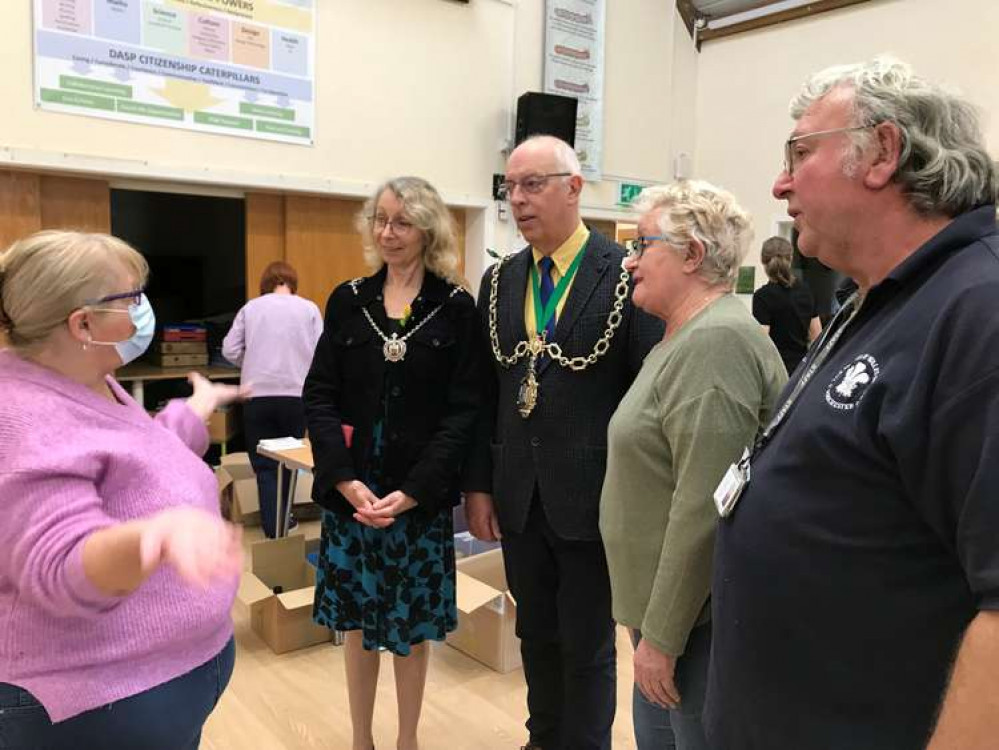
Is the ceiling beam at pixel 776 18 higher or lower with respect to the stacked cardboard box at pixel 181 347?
higher

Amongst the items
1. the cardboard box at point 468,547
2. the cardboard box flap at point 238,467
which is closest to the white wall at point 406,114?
the cardboard box flap at point 238,467

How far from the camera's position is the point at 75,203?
14.3 feet

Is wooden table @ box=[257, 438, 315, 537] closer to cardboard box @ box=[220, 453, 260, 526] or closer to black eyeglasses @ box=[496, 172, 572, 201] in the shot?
cardboard box @ box=[220, 453, 260, 526]

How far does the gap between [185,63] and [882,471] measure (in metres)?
4.75

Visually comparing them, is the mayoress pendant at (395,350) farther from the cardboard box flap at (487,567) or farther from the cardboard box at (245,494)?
the cardboard box at (245,494)

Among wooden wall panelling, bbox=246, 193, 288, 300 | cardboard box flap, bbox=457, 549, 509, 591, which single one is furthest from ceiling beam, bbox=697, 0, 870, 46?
cardboard box flap, bbox=457, 549, 509, 591

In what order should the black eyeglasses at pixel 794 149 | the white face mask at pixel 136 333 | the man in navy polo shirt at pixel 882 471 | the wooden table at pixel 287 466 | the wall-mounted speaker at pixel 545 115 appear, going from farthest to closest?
the wall-mounted speaker at pixel 545 115, the wooden table at pixel 287 466, the white face mask at pixel 136 333, the black eyeglasses at pixel 794 149, the man in navy polo shirt at pixel 882 471

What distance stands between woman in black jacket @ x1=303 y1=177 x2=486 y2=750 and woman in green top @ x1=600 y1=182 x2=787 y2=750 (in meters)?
0.56

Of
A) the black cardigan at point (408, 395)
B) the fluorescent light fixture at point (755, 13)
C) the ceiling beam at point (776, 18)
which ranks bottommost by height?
the black cardigan at point (408, 395)

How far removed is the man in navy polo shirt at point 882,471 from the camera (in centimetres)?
72

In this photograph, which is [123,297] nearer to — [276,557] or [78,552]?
[78,552]

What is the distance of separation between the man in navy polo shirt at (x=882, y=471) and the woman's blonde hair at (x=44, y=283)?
1.02 meters

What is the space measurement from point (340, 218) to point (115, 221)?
1453mm

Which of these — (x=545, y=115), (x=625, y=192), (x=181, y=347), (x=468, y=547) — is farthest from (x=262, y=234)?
(x=625, y=192)
